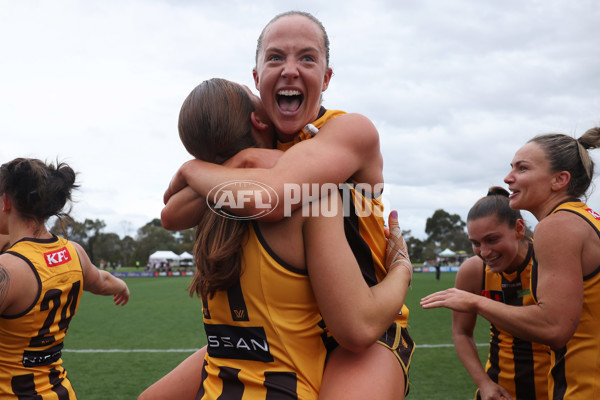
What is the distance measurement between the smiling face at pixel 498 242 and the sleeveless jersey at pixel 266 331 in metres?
2.49

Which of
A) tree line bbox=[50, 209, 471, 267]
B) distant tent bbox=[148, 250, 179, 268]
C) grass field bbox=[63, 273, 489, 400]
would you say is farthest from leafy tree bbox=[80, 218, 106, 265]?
grass field bbox=[63, 273, 489, 400]

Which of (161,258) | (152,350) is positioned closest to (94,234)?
(161,258)

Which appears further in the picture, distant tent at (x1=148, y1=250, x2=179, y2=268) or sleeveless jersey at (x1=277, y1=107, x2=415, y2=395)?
distant tent at (x1=148, y1=250, x2=179, y2=268)

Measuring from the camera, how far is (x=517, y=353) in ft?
12.7

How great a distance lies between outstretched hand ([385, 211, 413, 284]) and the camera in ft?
6.84

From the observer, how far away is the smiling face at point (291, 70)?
2076 mm

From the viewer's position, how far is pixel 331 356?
76.2 inches

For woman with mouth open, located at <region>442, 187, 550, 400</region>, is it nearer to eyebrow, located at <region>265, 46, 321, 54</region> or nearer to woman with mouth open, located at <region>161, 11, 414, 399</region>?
woman with mouth open, located at <region>161, 11, 414, 399</region>

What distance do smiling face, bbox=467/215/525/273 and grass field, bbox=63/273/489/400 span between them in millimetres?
3804

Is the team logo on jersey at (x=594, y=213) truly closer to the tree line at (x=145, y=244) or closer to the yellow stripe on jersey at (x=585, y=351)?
the yellow stripe on jersey at (x=585, y=351)

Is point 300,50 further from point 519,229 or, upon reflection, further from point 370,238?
point 519,229

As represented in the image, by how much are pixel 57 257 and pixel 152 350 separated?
788cm

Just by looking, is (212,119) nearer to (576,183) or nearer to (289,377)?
(289,377)

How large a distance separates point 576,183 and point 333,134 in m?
1.99
